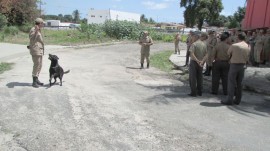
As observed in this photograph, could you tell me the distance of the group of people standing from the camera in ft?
34.4

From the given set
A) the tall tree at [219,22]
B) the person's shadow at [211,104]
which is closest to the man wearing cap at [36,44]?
the person's shadow at [211,104]

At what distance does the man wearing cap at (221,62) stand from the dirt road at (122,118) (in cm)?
55

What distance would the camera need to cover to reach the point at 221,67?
12.0 metres

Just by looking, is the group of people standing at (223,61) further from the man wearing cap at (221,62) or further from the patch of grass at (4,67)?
the patch of grass at (4,67)

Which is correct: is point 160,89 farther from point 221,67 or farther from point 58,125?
point 58,125

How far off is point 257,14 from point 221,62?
15136mm

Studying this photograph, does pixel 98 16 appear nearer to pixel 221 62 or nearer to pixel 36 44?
pixel 36 44

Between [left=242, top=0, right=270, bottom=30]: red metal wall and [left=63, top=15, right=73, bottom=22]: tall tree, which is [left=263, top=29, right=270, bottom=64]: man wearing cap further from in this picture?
[left=63, top=15, right=73, bottom=22]: tall tree

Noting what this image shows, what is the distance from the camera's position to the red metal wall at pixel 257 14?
78.7ft

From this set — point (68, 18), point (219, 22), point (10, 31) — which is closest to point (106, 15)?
point (219, 22)

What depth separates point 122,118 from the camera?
8531 millimetres

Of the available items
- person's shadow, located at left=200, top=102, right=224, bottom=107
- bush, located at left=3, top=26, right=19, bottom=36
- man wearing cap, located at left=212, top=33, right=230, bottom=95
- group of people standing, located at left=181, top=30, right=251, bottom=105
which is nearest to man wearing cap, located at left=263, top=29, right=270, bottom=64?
group of people standing, located at left=181, top=30, right=251, bottom=105

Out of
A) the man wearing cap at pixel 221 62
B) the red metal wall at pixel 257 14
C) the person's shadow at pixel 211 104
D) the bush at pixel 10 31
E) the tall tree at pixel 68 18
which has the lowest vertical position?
the tall tree at pixel 68 18

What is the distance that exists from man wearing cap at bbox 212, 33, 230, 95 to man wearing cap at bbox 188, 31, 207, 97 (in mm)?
456
